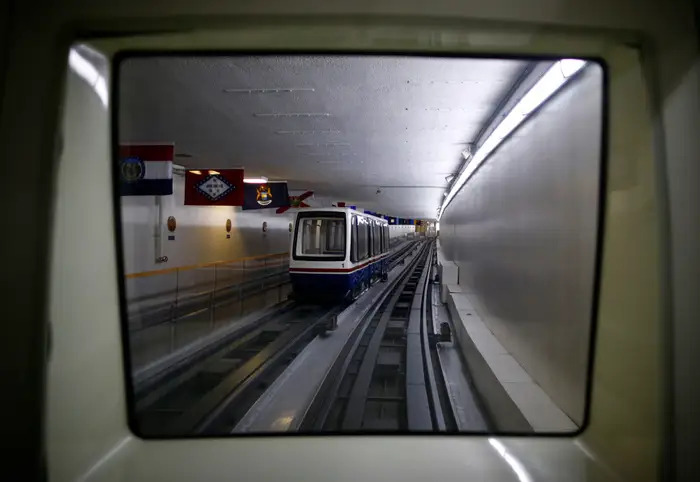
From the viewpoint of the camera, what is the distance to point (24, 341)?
1.27 m

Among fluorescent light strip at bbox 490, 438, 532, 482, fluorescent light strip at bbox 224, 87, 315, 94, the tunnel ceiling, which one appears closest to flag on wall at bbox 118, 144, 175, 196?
the tunnel ceiling

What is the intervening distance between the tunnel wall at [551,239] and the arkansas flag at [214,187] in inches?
222

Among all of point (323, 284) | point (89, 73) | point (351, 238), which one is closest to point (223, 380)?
point (89, 73)

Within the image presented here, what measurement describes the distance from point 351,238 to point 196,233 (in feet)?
13.0

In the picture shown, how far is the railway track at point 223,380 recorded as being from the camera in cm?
415

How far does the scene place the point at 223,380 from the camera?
230 inches

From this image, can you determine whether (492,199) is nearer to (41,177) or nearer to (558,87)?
(558,87)

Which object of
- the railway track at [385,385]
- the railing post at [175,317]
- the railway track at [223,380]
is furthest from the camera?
the railing post at [175,317]

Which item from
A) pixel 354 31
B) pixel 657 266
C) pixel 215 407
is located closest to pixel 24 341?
pixel 354 31

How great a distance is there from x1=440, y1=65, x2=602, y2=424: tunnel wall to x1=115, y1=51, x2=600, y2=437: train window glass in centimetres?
3

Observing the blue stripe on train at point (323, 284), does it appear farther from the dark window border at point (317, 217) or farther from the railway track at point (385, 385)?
the railway track at point (385, 385)

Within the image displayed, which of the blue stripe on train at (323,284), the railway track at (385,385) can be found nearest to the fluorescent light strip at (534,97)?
the railway track at (385,385)

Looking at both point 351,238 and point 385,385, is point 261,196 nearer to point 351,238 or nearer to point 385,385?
point 351,238

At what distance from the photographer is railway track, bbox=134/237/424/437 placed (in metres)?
4.15
